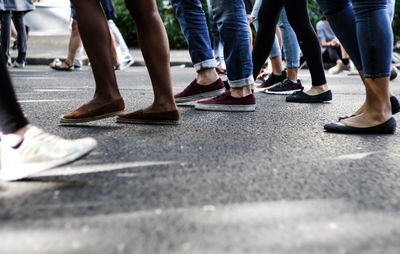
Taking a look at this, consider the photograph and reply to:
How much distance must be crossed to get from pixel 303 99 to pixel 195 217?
2944 millimetres

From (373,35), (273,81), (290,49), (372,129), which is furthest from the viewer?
(273,81)

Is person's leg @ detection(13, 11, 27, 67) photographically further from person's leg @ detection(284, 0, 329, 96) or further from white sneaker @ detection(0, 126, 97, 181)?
white sneaker @ detection(0, 126, 97, 181)

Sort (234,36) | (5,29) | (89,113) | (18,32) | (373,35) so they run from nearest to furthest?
(373,35), (89,113), (234,36), (5,29), (18,32)

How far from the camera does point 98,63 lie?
8.90ft

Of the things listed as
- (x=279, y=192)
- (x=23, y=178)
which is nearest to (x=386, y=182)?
(x=279, y=192)

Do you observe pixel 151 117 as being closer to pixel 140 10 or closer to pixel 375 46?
pixel 140 10

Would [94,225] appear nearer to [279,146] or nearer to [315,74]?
[279,146]

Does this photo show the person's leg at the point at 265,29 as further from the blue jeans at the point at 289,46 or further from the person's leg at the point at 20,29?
the person's leg at the point at 20,29

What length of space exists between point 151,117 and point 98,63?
42cm

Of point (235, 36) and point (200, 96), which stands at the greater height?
point (235, 36)

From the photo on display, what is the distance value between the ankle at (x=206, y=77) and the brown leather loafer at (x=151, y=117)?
3.23 ft

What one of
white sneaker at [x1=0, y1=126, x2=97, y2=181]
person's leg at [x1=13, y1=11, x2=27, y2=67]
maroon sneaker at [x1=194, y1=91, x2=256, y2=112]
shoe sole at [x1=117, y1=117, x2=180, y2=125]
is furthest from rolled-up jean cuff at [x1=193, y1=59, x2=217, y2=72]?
person's leg at [x1=13, y1=11, x2=27, y2=67]

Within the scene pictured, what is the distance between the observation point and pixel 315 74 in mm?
4008

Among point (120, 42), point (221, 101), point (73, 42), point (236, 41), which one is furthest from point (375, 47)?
point (120, 42)
